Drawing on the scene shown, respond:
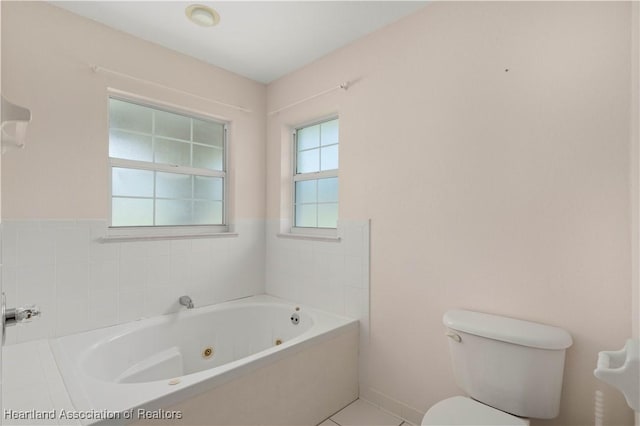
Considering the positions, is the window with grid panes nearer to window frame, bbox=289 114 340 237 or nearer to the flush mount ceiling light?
window frame, bbox=289 114 340 237

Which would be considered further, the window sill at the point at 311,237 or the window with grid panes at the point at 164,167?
the window sill at the point at 311,237

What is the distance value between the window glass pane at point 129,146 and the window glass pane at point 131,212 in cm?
30

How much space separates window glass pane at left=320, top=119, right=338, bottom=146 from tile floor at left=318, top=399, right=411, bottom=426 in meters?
1.89

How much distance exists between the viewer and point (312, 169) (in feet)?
8.98

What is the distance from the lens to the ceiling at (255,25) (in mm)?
1896

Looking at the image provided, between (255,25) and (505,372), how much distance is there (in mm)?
2377

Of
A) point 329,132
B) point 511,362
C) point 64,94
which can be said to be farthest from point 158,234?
point 511,362

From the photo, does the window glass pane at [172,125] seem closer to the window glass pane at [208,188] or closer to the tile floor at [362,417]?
the window glass pane at [208,188]

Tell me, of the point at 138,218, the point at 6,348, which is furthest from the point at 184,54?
Answer: the point at 6,348

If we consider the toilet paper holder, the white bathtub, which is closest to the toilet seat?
the toilet paper holder

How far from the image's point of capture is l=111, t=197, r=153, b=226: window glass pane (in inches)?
86.0

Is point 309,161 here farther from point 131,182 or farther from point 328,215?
point 131,182

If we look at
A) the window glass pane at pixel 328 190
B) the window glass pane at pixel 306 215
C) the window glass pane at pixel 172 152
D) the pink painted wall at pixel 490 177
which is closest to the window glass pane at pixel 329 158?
the window glass pane at pixel 328 190

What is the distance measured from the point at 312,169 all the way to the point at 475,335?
176 cm
